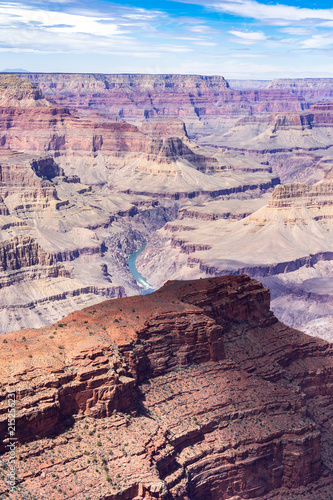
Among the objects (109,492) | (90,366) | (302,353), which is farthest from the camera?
(302,353)

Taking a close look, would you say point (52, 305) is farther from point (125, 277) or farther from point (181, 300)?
point (181, 300)

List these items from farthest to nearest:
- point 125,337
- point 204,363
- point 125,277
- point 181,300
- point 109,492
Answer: point 125,277
point 181,300
point 204,363
point 125,337
point 109,492

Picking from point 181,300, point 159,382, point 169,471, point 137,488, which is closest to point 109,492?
point 137,488

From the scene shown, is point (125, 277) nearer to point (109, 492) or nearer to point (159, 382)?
point (159, 382)

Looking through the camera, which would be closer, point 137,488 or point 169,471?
point 137,488

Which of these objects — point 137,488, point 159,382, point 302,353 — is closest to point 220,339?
point 159,382

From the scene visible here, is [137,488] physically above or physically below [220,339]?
below

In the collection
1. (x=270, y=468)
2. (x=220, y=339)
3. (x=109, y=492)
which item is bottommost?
(x=270, y=468)
